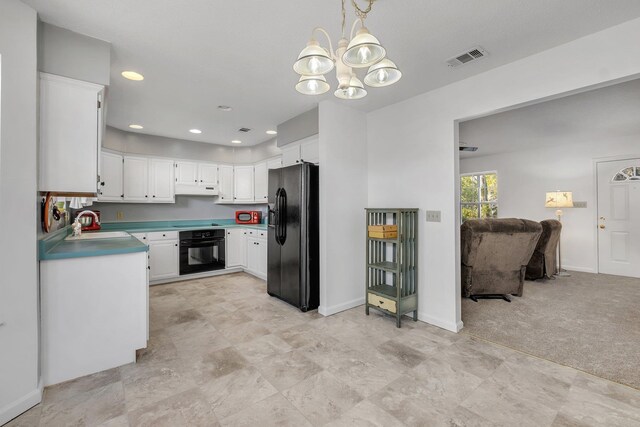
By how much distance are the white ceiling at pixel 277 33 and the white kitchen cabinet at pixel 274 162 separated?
1.90 meters

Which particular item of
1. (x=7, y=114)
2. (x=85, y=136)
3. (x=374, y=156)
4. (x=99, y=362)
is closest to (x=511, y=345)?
(x=374, y=156)

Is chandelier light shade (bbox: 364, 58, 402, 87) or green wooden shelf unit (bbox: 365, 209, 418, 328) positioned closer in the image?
chandelier light shade (bbox: 364, 58, 402, 87)

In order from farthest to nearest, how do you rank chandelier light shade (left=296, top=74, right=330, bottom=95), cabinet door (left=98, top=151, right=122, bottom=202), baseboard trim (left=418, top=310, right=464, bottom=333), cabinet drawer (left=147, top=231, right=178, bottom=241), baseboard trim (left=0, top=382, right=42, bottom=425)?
cabinet drawer (left=147, top=231, right=178, bottom=241), cabinet door (left=98, top=151, right=122, bottom=202), baseboard trim (left=418, top=310, right=464, bottom=333), chandelier light shade (left=296, top=74, right=330, bottom=95), baseboard trim (left=0, top=382, right=42, bottom=425)

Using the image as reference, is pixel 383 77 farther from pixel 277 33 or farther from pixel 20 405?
pixel 20 405

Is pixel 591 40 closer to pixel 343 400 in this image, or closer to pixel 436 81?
pixel 436 81

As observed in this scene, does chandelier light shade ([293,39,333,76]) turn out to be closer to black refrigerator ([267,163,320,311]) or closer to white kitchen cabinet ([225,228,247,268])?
black refrigerator ([267,163,320,311])

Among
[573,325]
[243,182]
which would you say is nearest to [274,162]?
[243,182]

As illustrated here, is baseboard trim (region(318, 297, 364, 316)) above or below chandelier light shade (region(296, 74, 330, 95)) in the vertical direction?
below

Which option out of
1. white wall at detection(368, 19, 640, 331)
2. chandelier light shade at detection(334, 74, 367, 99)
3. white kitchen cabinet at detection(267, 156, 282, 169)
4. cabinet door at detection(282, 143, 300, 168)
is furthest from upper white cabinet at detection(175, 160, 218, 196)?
chandelier light shade at detection(334, 74, 367, 99)

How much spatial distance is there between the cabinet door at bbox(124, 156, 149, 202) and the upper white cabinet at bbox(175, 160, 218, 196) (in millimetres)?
497

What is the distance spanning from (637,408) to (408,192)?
7.64 feet

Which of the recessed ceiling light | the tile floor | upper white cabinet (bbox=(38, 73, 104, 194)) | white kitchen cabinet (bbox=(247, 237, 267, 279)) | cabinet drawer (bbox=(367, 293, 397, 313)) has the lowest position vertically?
the tile floor

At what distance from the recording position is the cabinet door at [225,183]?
5.64m

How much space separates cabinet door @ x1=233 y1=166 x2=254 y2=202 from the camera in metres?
5.79
